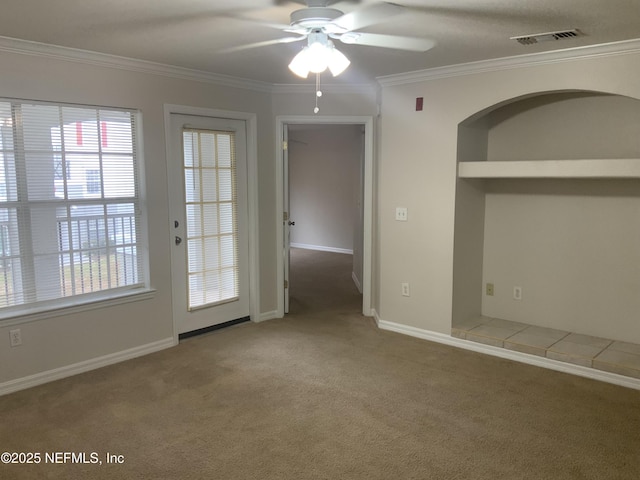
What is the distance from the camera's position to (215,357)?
4.05 m

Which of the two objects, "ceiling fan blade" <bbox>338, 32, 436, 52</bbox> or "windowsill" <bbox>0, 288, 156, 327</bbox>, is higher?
"ceiling fan blade" <bbox>338, 32, 436, 52</bbox>

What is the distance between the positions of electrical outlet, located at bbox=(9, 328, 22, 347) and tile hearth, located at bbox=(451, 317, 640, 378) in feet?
10.9

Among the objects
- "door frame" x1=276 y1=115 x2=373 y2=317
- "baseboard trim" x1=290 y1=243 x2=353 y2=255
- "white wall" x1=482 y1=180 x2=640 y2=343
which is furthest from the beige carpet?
"baseboard trim" x1=290 y1=243 x2=353 y2=255

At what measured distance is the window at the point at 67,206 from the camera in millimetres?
3385

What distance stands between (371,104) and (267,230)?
1.59 meters

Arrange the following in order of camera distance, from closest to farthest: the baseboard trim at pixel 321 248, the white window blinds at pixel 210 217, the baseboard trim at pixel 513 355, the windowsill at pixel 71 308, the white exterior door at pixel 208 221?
the windowsill at pixel 71 308 < the baseboard trim at pixel 513 355 < the white exterior door at pixel 208 221 < the white window blinds at pixel 210 217 < the baseboard trim at pixel 321 248

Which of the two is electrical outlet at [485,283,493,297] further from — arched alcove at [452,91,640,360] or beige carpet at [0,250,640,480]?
beige carpet at [0,250,640,480]

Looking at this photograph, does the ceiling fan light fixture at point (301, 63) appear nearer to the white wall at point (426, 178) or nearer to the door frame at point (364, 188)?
the white wall at point (426, 178)

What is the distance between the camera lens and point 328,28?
2.69 meters

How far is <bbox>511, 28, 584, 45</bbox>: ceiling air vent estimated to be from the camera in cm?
306

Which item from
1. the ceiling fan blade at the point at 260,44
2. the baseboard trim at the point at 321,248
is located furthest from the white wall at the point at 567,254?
the baseboard trim at the point at 321,248

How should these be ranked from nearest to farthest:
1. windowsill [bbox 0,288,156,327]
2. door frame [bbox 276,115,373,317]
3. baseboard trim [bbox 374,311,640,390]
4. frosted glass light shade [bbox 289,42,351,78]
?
frosted glass light shade [bbox 289,42,351,78], windowsill [bbox 0,288,156,327], baseboard trim [bbox 374,311,640,390], door frame [bbox 276,115,373,317]

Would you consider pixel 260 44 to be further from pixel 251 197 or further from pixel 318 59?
pixel 251 197

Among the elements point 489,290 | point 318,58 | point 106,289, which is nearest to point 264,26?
point 318,58
